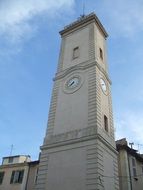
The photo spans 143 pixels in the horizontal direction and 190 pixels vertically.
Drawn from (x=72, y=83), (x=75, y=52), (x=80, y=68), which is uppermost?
(x=75, y=52)

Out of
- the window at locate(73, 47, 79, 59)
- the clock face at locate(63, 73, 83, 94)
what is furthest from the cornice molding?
the clock face at locate(63, 73, 83, 94)

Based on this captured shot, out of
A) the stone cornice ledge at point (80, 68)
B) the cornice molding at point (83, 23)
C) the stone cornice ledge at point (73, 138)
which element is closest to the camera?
the stone cornice ledge at point (73, 138)

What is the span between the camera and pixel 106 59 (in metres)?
27.4

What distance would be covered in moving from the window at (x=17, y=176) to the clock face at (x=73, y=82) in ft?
50.5

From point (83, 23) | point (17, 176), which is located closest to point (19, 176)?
point (17, 176)

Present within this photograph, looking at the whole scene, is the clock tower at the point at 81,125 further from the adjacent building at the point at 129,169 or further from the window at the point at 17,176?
the window at the point at 17,176

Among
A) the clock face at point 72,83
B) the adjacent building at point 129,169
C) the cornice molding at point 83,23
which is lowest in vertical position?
the adjacent building at point 129,169

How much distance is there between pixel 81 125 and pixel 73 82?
5106mm

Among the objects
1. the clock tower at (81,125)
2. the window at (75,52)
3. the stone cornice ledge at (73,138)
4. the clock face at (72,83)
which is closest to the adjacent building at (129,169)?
the clock tower at (81,125)

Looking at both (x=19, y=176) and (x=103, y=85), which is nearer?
(x=103, y=85)

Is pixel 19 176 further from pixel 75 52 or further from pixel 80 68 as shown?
pixel 75 52

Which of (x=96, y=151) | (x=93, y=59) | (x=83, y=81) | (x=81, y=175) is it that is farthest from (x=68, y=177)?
(x=93, y=59)

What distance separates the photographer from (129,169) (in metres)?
24.5

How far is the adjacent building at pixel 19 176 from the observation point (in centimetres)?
3142
